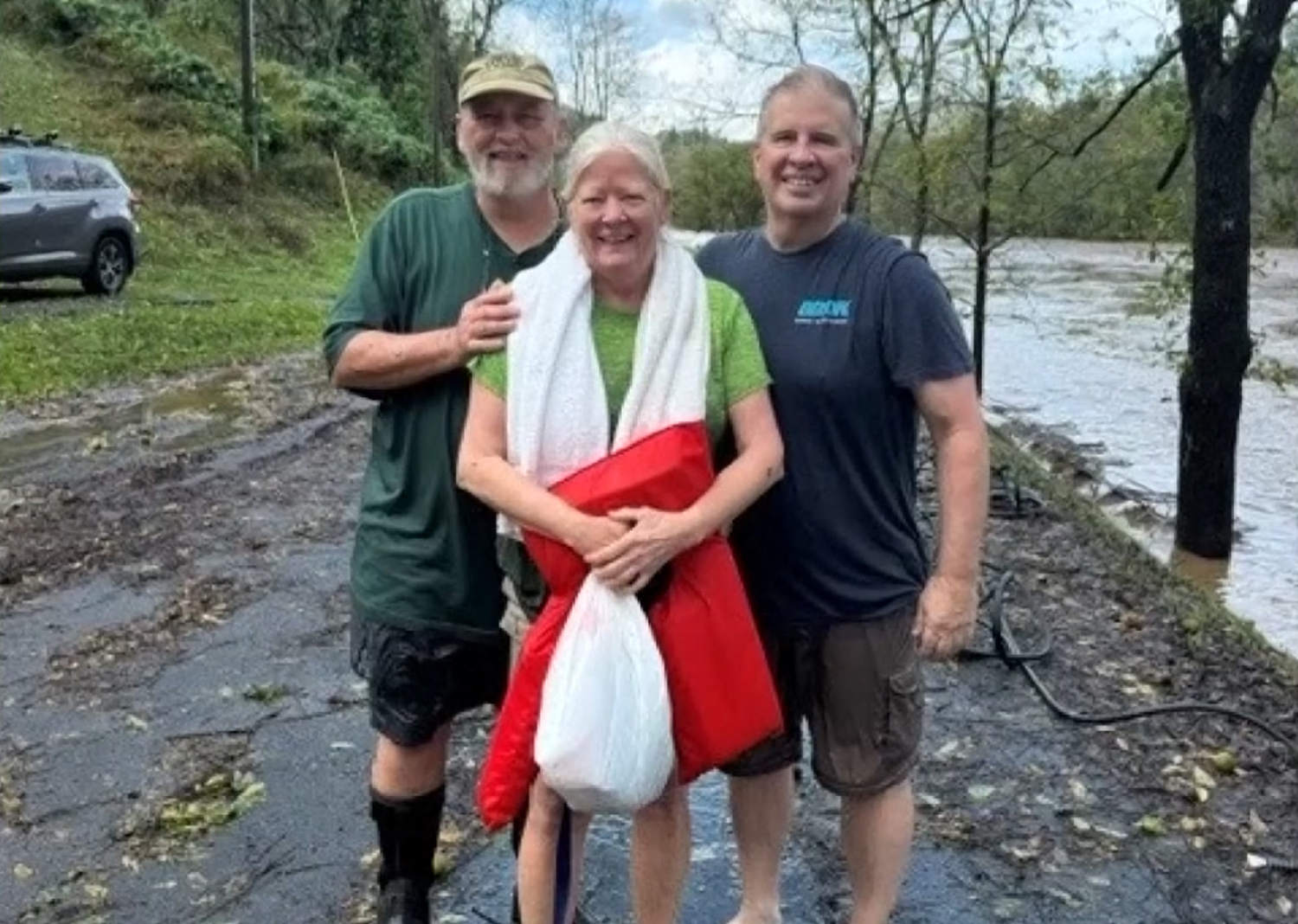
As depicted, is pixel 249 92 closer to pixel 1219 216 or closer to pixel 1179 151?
pixel 1179 151

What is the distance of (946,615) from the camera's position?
3035 mm

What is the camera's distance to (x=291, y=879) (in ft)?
12.6

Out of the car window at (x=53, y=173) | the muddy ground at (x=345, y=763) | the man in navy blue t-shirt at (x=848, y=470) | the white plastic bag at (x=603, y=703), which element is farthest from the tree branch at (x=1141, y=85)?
the car window at (x=53, y=173)

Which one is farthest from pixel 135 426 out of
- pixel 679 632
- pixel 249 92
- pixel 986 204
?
pixel 249 92

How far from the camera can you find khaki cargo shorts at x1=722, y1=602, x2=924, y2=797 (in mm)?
3059

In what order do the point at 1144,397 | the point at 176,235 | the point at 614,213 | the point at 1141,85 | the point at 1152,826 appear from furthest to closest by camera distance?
the point at 176,235, the point at 1144,397, the point at 1141,85, the point at 1152,826, the point at 614,213

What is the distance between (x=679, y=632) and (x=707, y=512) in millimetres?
222

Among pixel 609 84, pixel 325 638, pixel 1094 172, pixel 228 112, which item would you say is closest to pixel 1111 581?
pixel 325 638

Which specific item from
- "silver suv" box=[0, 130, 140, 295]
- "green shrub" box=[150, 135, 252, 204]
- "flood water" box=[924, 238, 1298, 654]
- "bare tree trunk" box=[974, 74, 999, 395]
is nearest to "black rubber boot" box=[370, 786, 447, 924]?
"flood water" box=[924, 238, 1298, 654]

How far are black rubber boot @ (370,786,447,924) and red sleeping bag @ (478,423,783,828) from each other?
0.52m

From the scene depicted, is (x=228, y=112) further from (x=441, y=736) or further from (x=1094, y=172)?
(x=441, y=736)

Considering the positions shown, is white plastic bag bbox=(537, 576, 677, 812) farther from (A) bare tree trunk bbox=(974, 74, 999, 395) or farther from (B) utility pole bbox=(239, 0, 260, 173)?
(B) utility pole bbox=(239, 0, 260, 173)

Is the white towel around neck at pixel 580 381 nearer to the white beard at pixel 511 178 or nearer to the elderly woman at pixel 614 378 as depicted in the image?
the elderly woman at pixel 614 378

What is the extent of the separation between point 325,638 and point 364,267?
3.13 meters
